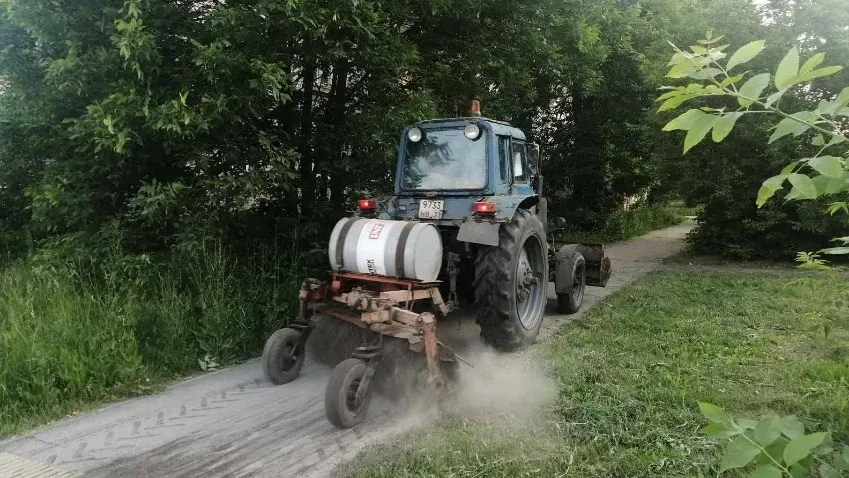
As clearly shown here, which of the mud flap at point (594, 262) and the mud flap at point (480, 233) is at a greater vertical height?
the mud flap at point (480, 233)

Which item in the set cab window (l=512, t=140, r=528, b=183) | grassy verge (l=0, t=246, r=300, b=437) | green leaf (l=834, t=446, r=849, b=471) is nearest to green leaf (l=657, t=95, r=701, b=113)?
green leaf (l=834, t=446, r=849, b=471)

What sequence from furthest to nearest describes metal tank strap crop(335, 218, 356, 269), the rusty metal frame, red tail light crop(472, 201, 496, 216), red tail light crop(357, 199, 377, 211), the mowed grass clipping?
red tail light crop(357, 199, 377, 211) < red tail light crop(472, 201, 496, 216) < metal tank strap crop(335, 218, 356, 269) < the rusty metal frame < the mowed grass clipping

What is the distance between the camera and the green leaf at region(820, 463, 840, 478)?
1687 millimetres

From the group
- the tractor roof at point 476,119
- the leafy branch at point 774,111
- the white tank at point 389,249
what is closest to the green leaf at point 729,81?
the leafy branch at point 774,111

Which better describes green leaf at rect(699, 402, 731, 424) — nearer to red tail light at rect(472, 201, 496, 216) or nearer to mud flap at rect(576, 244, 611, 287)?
red tail light at rect(472, 201, 496, 216)

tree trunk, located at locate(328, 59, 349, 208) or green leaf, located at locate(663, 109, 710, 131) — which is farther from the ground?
tree trunk, located at locate(328, 59, 349, 208)

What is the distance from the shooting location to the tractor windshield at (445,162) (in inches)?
233

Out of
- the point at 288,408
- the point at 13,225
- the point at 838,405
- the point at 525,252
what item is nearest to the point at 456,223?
the point at 525,252

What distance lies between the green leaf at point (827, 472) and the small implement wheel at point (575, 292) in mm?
5449

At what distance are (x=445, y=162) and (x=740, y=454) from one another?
478 cm

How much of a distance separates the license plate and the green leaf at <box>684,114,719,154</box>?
168 inches

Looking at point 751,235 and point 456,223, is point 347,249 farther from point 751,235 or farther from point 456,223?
point 751,235

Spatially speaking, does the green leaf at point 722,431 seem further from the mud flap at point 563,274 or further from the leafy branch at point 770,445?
the mud flap at point 563,274

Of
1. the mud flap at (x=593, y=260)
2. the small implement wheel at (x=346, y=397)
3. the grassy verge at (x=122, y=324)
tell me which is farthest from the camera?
the mud flap at (x=593, y=260)
